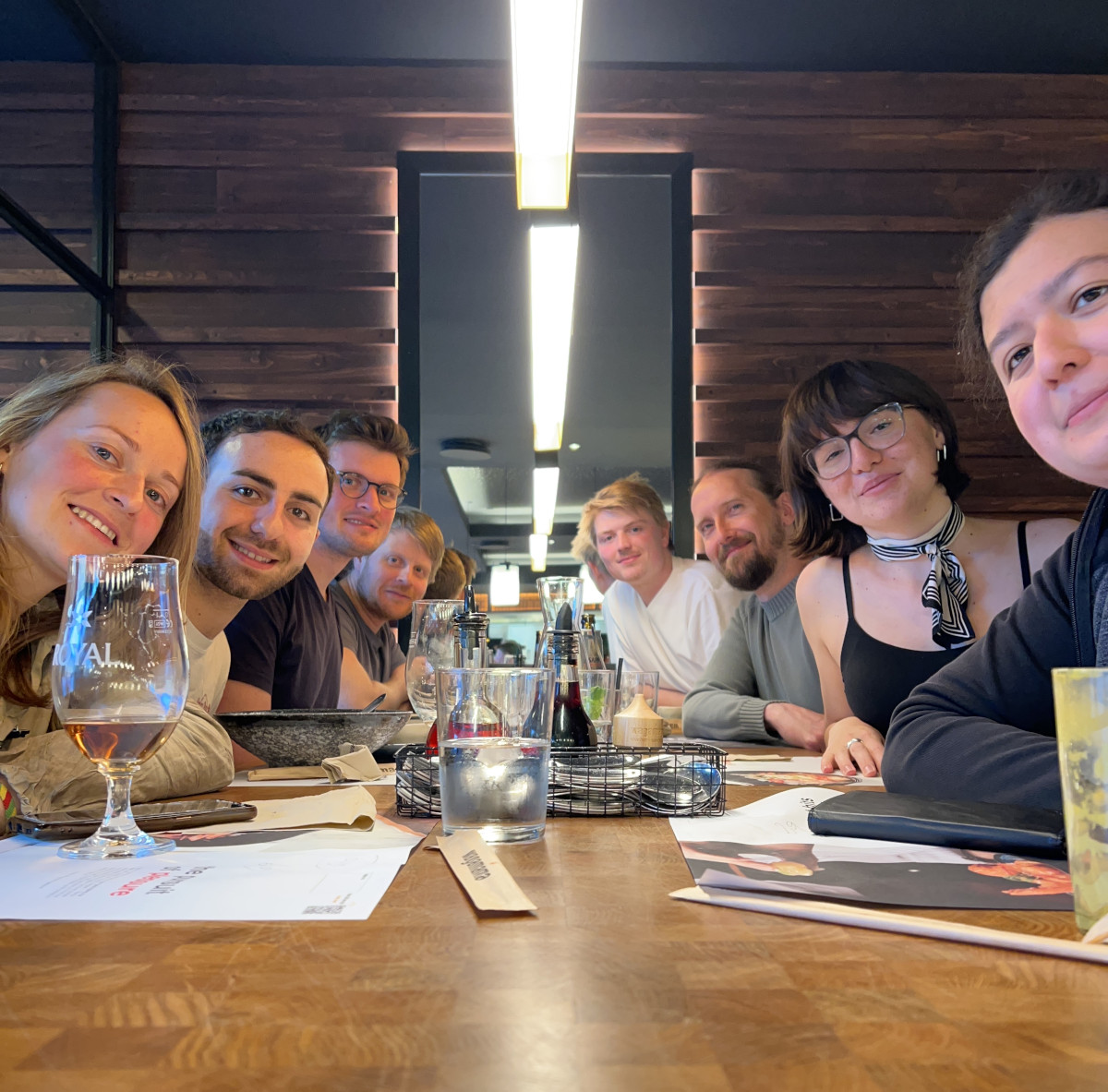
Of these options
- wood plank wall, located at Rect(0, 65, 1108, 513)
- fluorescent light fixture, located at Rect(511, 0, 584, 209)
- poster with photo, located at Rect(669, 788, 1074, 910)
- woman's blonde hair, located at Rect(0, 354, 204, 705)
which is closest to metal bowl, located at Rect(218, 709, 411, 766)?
woman's blonde hair, located at Rect(0, 354, 204, 705)

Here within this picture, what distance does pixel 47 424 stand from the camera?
4.85 ft

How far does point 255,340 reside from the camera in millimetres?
4246

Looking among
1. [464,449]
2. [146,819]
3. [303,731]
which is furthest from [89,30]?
[146,819]

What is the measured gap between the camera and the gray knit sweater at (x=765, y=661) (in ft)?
8.89

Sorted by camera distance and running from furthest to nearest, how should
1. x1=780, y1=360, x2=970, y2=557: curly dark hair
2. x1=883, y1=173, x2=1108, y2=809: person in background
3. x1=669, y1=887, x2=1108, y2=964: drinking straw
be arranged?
x1=780, y1=360, x2=970, y2=557: curly dark hair, x1=883, y1=173, x2=1108, y2=809: person in background, x1=669, y1=887, x2=1108, y2=964: drinking straw

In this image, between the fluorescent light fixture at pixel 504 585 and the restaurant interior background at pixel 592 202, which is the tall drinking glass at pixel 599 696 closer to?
the restaurant interior background at pixel 592 202

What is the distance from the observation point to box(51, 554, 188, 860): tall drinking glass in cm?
83

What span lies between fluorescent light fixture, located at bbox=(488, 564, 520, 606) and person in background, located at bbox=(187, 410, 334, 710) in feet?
11.3

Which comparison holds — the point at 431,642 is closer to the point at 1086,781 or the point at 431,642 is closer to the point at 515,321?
the point at 1086,781

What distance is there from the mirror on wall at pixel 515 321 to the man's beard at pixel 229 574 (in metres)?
1.97

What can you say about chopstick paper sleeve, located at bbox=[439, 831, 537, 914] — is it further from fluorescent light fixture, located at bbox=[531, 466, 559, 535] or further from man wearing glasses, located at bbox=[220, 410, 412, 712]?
fluorescent light fixture, located at bbox=[531, 466, 559, 535]

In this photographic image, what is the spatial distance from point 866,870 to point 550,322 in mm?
3067

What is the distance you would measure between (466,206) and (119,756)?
3.86 meters

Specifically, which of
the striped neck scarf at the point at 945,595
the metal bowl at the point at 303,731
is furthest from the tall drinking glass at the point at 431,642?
the striped neck scarf at the point at 945,595
